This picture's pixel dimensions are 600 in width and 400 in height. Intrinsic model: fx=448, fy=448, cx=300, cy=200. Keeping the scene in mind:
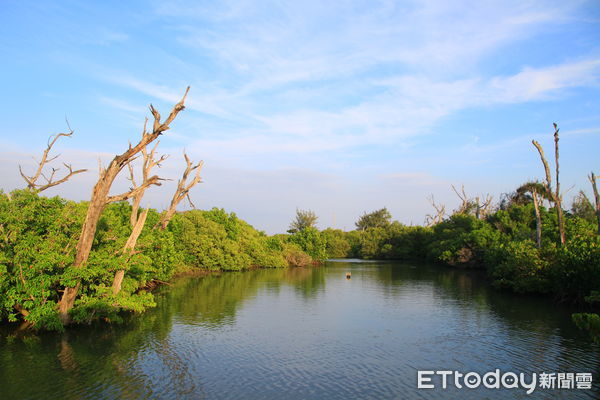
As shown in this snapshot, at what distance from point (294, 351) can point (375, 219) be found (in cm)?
8552

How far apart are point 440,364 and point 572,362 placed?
4.45 metres

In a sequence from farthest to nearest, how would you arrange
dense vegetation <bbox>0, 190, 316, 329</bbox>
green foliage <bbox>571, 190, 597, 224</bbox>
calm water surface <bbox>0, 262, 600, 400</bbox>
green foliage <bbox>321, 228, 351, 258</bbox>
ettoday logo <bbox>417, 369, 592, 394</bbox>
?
1. green foliage <bbox>321, 228, 351, 258</bbox>
2. green foliage <bbox>571, 190, 597, 224</bbox>
3. dense vegetation <bbox>0, 190, 316, 329</bbox>
4. ettoday logo <bbox>417, 369, 592, 394</bbox>
5. calm water surface <bbox>0, 262, 600, 400</bbox>

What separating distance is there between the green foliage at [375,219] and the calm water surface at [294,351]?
2768 inches

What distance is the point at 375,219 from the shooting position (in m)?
100

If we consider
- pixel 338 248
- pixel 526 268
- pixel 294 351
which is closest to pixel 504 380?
pixel 294 351

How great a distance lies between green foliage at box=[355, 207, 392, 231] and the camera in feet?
322

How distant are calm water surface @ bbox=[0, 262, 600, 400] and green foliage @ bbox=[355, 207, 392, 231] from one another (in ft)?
231

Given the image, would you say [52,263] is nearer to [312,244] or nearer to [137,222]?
[137,222]

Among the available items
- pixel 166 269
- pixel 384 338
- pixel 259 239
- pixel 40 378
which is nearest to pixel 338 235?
pixel 259 239

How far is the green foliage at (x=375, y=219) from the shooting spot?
322ft

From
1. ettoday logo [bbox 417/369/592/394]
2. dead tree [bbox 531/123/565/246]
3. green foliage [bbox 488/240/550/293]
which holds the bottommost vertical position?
ettoday logo [bbox 417/369/592/394]

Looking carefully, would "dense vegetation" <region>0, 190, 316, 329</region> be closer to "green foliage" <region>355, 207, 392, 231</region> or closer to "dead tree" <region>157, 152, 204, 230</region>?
"dead tree" <region>157, 152, 204, 230</region>

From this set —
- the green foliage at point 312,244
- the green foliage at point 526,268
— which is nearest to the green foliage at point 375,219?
the green foliage at point 312,244

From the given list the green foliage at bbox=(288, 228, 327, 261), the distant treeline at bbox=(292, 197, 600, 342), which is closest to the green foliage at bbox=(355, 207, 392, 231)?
the distant treeline at bbox=(292, 197, 600, 342)
